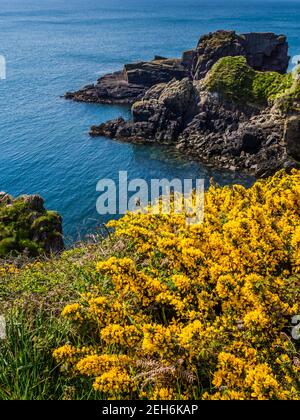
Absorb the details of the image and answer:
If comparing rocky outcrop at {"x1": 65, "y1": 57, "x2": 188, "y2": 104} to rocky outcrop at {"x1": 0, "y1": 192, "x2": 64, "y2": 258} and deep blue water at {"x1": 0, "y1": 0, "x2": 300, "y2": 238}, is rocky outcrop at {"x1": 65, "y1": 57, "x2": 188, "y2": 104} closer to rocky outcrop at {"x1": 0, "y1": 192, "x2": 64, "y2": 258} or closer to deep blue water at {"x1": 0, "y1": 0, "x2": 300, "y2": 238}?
deep blue water at {"x1": 0, "y1": 0, "x2": 300, "y2": 238}

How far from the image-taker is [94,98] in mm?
89938

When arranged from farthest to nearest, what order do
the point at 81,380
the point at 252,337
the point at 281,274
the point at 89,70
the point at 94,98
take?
1. the point at 89,70
2. the point at 94,98
3. the point at 281,274
4. the point at 81,380
5. the point at 252,337

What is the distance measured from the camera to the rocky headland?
5169cm

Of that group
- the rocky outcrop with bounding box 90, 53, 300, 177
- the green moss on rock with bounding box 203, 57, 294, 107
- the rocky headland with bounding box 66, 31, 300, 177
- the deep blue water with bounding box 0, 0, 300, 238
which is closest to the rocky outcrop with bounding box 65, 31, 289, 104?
the rocky headland with bounding box 66, 31, 300, 177

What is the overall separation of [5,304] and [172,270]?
Answer: 3.10 meters

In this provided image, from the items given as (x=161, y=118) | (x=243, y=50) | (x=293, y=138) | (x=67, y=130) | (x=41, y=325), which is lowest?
(x=67, y=130)

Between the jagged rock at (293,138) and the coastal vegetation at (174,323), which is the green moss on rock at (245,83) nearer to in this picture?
the jagged rock at (293,138)

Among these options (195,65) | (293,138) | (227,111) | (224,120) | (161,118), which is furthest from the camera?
(195,65)

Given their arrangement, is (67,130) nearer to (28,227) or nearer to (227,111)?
(227,111)

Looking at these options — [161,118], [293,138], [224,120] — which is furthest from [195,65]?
[293,138]

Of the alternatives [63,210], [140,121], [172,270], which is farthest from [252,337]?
[140,121]

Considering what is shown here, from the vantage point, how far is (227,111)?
6369 centimetres

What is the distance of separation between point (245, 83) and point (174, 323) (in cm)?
6577

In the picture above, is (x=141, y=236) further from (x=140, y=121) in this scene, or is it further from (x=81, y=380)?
(x=140, y=121)
